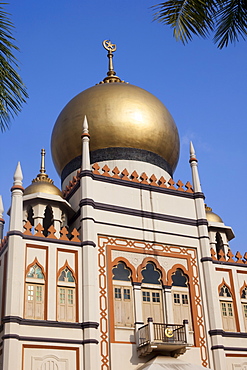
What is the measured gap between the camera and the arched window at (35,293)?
12812 millimetres

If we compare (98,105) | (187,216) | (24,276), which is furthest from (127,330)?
(98,105)

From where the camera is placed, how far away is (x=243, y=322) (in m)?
15.4

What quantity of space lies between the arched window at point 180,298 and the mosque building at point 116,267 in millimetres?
31

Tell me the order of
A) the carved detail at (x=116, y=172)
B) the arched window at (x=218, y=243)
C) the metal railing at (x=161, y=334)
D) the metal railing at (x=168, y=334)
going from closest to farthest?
the metal railing at (x=161, y=334)
the metal railing at (x=168, y=334)
the carved detail at (x=116, y=172)
the arched window at (x=218, y=243)

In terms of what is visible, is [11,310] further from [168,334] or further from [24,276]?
[168,334]

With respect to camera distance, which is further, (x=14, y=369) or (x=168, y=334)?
(x=168, y=334)

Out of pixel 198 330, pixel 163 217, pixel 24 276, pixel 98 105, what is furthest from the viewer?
pixel 98 105

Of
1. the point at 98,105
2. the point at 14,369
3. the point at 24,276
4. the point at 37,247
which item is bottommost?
the point at 14,369

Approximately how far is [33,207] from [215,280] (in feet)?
19.4

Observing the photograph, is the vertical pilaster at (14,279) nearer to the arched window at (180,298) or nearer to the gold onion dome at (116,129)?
the gold onion dome at (116,129)

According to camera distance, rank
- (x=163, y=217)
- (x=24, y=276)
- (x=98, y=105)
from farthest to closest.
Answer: (x=98, y=105)
(x=163, y=217)
(x=24, y=276)

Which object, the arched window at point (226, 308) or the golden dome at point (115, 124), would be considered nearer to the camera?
the arched window at point (226, 308)

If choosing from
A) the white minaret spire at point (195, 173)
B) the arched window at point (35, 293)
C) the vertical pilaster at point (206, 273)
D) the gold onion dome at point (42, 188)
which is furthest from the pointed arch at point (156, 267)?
the gold onion dome at point (42, 188)

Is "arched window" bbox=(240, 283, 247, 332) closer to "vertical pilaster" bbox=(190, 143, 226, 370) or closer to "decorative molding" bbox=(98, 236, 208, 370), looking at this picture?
"vertical pilaster" bbox=(190, 143, 226, 370)
